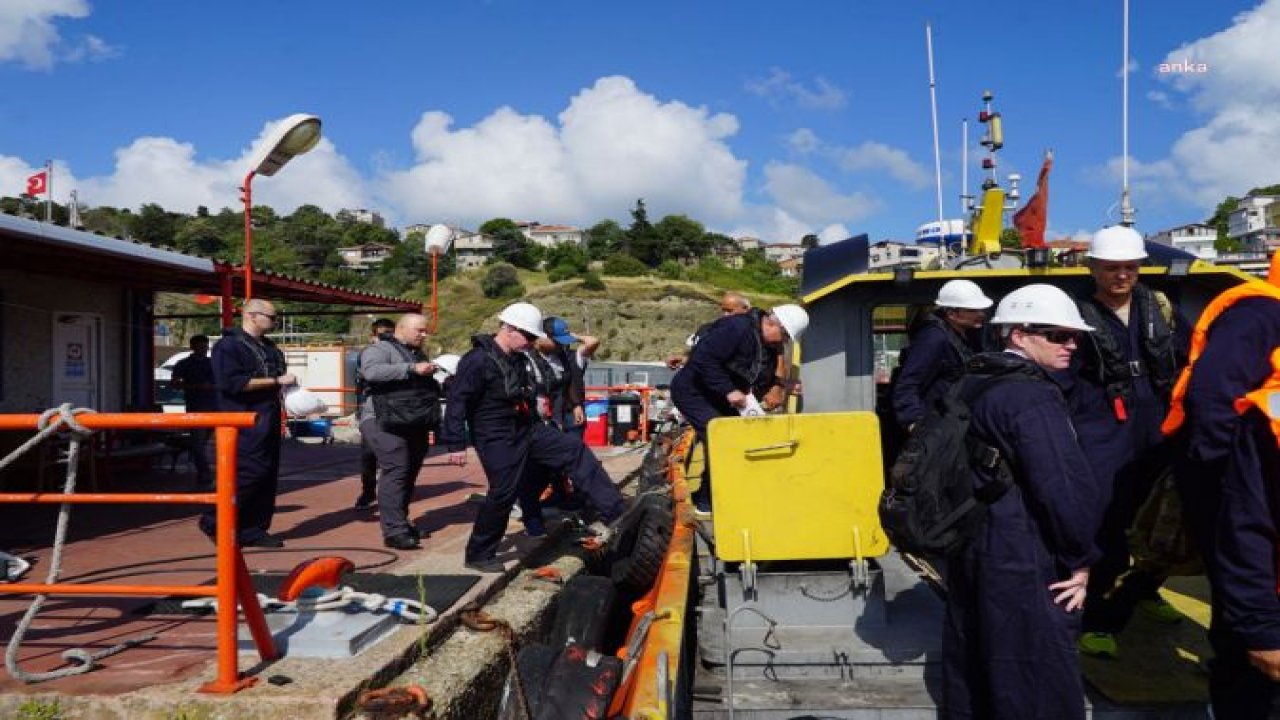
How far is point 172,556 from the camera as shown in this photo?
577 centimetres

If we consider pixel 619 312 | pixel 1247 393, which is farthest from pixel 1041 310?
pixel 619 312

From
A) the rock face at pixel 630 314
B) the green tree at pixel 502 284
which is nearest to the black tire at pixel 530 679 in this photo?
the rock face at pixel 630 314

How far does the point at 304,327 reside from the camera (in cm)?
7169

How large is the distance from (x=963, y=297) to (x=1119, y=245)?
3.78 ft

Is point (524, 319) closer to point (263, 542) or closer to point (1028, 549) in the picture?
point (263, 542)

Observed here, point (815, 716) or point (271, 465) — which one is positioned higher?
point (271, 465)

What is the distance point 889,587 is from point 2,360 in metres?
9.78

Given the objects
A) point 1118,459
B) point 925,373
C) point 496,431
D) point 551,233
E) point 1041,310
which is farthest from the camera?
point 551,233

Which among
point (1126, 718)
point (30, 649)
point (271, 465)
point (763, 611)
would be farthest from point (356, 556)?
point (1126, 718)

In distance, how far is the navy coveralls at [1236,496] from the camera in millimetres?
2414

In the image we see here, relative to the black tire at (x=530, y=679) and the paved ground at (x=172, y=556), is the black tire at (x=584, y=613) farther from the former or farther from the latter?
the black tire at (x=530, y=679)

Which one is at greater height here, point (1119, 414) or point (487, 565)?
→ point (1119, 414)

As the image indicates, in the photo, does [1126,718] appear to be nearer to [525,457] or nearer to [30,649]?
[525,457]

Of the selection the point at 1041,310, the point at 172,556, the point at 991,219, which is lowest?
the point at 172,556
